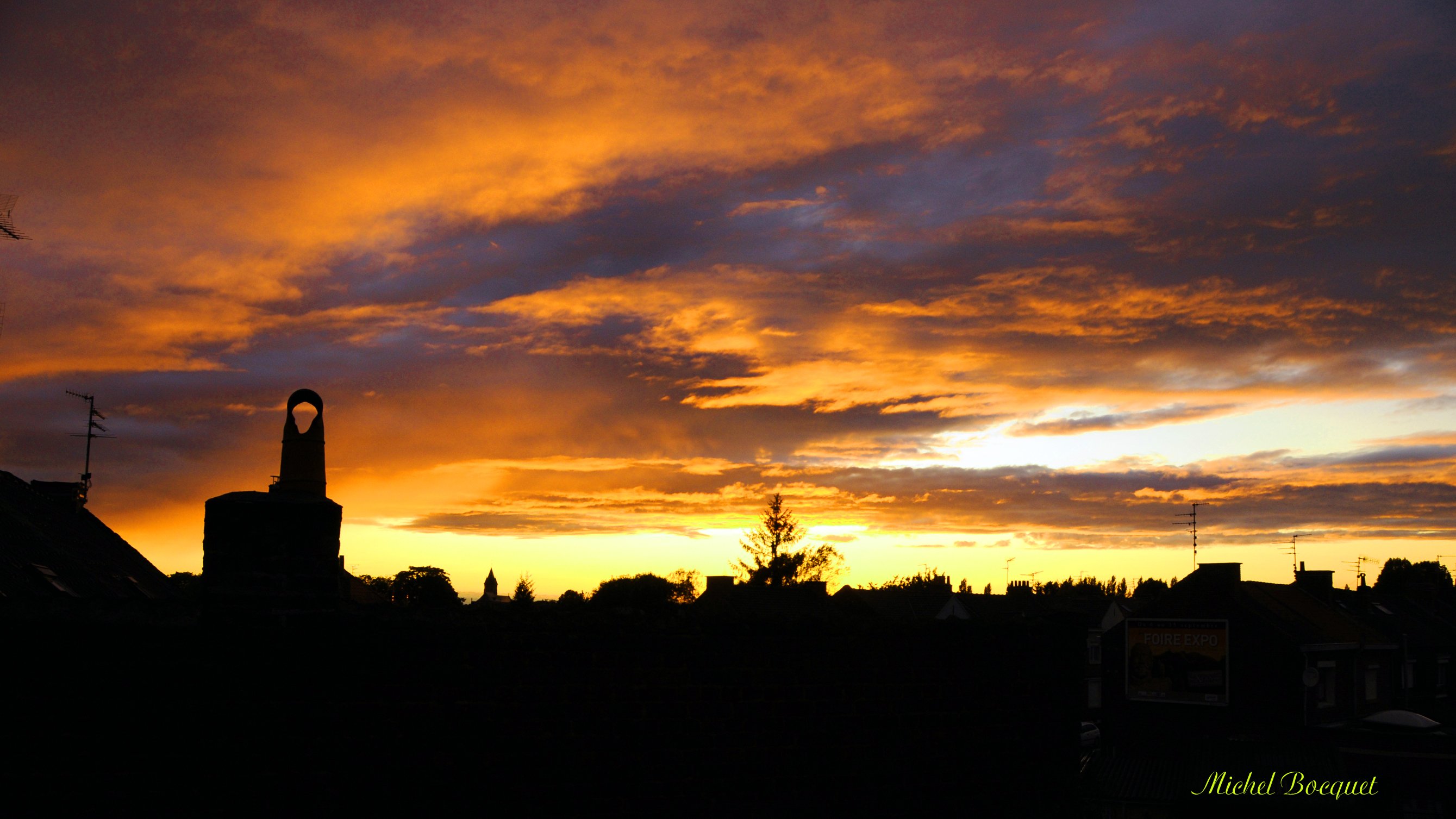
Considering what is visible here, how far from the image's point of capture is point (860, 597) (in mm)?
89438

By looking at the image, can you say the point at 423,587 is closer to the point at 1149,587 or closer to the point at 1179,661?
the point at 1179,661

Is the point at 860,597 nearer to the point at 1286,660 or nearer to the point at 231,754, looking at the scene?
the point at 1286,660

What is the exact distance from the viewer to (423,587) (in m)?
44.3

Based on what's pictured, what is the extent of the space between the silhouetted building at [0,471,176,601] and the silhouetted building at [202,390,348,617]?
768 inches

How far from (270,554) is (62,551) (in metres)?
28.2

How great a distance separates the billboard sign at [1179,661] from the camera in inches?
1545

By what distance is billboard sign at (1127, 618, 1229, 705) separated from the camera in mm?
39250

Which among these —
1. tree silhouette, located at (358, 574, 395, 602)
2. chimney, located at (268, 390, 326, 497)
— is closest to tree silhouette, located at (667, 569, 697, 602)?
tree silhouette, located at (358, 574, 395, 602)

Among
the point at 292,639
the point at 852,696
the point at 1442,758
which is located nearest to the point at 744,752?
the point at 852,696

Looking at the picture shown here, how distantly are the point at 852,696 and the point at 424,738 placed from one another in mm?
3953
